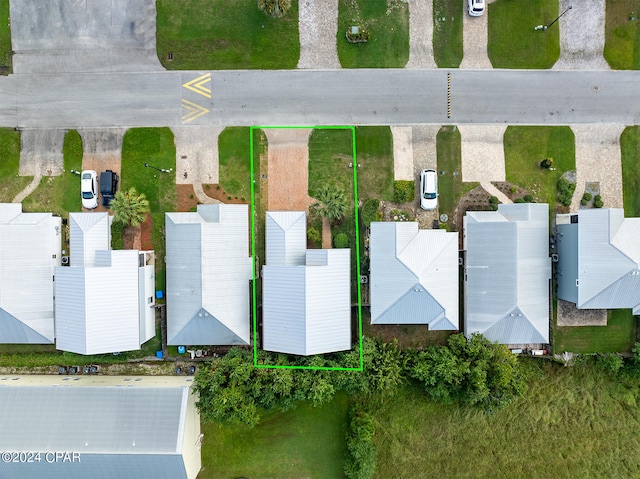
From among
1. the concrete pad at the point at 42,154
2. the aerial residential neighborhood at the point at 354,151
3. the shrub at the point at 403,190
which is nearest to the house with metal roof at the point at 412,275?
the aerial residential neighborhood at the point at 354,151

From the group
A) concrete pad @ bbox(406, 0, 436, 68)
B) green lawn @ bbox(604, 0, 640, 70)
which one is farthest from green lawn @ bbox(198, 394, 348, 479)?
green lawn @ bbox(604, 0, 640, 70)

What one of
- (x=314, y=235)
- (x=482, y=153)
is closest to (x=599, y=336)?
(x=482, y=153)

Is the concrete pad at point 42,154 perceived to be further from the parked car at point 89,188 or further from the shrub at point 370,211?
the shrub at point 370,211

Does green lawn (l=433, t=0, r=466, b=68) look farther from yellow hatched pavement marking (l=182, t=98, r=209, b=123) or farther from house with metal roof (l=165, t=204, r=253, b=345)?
house with metal roof (l=165, t=204, r=253, b=345)

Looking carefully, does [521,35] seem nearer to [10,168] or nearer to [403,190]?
[403,190]

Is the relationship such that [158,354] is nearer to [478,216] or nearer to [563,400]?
[478,216]

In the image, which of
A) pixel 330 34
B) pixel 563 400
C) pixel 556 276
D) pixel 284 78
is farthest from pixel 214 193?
pixel 563 400

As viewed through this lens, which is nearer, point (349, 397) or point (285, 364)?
point (285, 364)
